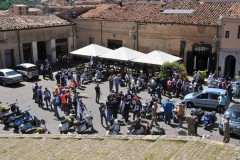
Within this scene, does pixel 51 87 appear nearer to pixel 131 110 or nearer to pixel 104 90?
pixel 104 90

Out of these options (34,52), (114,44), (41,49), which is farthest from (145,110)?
(41,49)

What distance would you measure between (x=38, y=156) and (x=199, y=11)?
2414 centimetres

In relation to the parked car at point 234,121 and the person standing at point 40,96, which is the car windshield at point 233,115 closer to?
the parked car at point 234,121

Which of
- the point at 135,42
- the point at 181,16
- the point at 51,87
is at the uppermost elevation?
the point at 181,16

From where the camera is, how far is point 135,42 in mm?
33656

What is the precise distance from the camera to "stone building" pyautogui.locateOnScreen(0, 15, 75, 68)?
31391 millimetres

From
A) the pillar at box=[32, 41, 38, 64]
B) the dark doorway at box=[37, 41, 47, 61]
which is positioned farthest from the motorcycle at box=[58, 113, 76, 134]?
the dark doorway at box=[37, 41, 47, 61]

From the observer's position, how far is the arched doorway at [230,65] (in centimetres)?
2806

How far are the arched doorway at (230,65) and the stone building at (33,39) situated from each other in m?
17.6

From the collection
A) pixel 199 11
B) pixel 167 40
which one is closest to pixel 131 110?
pixel 167 40

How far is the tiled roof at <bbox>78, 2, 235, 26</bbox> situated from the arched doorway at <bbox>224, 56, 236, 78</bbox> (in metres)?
3.21

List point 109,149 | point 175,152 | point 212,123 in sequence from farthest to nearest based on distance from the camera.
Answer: point 212,123 → point 109,149 → point 175,152

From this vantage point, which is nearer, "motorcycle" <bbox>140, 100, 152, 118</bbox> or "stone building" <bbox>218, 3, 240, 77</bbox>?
"motorcycle" <bbox>140, 100, 152, 118</bbox>

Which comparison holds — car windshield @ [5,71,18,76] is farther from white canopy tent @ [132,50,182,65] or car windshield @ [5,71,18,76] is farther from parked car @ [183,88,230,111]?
parked car @ [183,88,230,111]
